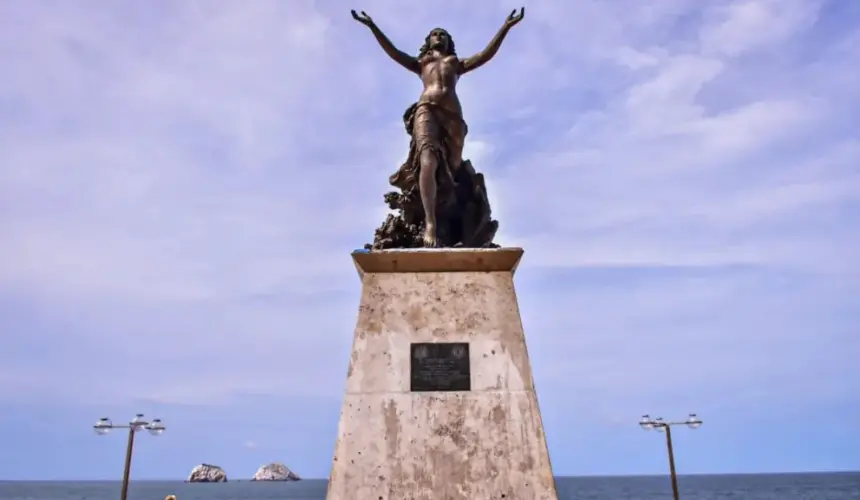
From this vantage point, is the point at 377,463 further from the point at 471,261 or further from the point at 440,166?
the point at 440,166

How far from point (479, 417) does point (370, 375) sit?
967 millimetres

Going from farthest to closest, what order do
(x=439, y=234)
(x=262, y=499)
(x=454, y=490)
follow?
(x=262, y=499), (x=439, y=234), (x=454, y=490)

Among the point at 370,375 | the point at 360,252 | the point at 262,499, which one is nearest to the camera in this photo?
the point at 370,375

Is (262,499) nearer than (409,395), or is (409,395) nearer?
(409,395)

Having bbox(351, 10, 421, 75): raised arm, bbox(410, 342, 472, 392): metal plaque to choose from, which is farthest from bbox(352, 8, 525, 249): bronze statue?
bbox(410, 342, 472, 392): metal plaque

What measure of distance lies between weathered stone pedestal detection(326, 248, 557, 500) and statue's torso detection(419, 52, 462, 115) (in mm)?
1793

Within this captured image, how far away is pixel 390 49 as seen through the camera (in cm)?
777

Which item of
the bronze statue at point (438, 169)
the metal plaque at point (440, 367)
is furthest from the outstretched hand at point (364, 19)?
the metal plaque at point (440, 367)

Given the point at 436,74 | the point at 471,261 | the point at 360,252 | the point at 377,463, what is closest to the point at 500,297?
the point at 471,261

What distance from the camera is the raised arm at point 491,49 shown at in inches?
303

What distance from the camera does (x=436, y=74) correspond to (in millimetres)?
7609

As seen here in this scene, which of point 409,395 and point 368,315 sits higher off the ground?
point 368,315

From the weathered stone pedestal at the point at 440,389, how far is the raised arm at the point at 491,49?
2332 mm

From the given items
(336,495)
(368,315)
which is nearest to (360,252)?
(368,315)
